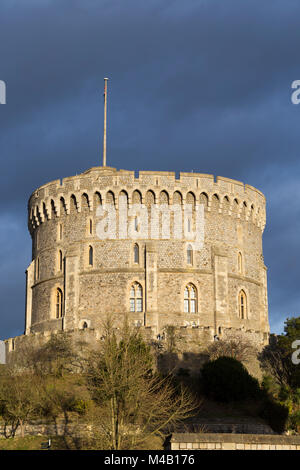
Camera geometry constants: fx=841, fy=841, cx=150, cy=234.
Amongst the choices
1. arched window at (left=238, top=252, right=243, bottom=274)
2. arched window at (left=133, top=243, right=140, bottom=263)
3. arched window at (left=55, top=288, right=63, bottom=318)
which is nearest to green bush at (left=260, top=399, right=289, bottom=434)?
arched window at (left=133, top=243, right=140, bottom=263)

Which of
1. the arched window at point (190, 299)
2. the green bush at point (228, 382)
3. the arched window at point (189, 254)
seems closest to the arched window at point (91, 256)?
the arched window at point (189, 254)

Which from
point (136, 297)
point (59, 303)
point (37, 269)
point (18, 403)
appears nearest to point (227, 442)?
point (18, 403)

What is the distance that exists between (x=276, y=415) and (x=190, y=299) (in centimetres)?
1402

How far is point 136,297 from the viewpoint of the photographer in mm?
58469

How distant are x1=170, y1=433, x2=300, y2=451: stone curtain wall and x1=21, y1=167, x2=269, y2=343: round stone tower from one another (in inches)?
915

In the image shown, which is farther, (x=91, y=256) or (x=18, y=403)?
(x=91, y=256)

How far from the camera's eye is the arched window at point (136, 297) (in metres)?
58.2

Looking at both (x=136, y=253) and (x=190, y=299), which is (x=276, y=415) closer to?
→ (x=190, y=299)

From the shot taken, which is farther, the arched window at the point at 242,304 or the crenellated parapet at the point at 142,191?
the arched window at the point at 242,304

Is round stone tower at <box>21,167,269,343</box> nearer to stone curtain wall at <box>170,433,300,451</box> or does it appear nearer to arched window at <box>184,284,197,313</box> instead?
arched window at <box>184,284,197,313</box>

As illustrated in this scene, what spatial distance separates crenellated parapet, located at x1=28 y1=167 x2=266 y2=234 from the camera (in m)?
60.2

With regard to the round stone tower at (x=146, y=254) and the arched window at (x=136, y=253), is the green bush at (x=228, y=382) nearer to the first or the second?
the round stone tower at (x=146, y=254)

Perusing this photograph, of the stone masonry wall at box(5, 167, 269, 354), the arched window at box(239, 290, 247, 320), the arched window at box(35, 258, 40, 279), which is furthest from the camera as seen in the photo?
the arched window at box(35, 258, 40, 279)
